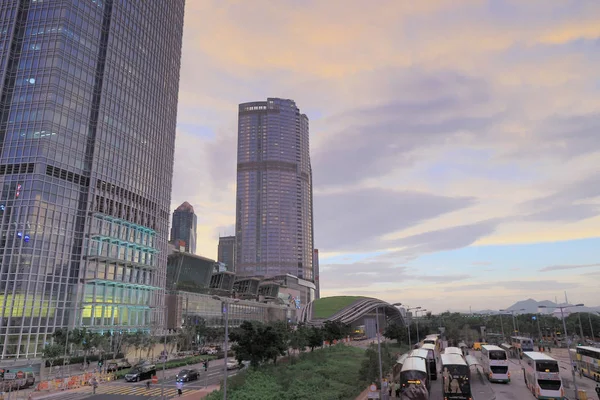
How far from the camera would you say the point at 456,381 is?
1406 inches

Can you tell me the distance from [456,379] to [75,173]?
87942 mm

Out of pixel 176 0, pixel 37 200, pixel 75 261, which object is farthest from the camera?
A: pixel 176 0

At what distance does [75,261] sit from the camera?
3455 inches

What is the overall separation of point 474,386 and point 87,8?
369 ft

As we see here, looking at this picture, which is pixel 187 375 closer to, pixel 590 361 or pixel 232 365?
pixel 232 365

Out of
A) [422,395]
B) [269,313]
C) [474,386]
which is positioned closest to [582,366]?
[474,386]

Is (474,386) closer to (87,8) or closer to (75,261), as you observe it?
(75,261)

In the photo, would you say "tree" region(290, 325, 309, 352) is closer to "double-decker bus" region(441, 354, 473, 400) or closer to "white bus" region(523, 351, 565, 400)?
"double-decker bus" region(441, 354, 473, 400)

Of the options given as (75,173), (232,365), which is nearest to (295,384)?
(232,365)

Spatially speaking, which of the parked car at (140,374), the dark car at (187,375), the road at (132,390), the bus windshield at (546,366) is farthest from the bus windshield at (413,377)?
the parked car at (140,374)

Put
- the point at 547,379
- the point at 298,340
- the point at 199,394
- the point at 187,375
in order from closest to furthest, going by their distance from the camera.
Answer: the point at 547,379 → the point at 199,394 → the point at 187,375 → the point at 298,340

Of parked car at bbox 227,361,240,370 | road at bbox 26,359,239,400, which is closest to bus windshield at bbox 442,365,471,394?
road at bbox 26,359,239,400

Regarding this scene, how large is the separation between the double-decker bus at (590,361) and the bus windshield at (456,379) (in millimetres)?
29446

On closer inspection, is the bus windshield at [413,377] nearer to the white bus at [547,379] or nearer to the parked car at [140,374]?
the white bus at [547,379]
